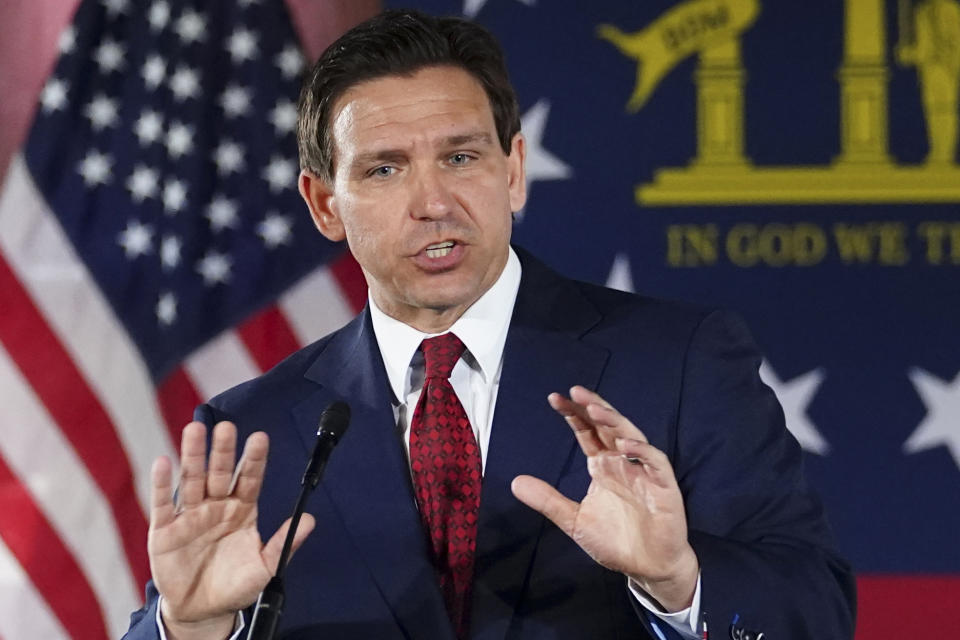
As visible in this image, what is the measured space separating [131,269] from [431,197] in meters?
1.53

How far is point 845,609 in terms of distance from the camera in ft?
Result: 5.41

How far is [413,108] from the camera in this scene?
1910 mm

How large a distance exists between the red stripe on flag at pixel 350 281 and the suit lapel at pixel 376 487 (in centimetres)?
122

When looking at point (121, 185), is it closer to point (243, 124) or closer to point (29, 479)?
point (243, 124)

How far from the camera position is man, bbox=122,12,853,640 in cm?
153

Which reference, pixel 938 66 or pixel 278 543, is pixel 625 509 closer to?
pixel 278 543

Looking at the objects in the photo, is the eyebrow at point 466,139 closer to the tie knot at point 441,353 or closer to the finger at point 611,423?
the tie knot at point 441,353

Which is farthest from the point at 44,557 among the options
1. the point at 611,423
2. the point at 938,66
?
the point at 938,66

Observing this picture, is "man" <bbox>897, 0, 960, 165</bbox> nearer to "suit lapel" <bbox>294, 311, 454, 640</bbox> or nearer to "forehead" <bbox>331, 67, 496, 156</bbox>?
"forehead" <bbox>331, 67, 496, 156</bbox>

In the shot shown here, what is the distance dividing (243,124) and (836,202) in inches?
54.0

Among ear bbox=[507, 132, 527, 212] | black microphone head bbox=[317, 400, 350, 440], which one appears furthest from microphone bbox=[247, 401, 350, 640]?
ear bbox=[507, 132, 527, 212]

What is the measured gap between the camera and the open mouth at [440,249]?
186cm

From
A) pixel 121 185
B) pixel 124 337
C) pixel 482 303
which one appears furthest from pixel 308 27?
pixel 482 303

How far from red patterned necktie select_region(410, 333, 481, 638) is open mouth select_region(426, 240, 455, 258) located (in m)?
0.15
